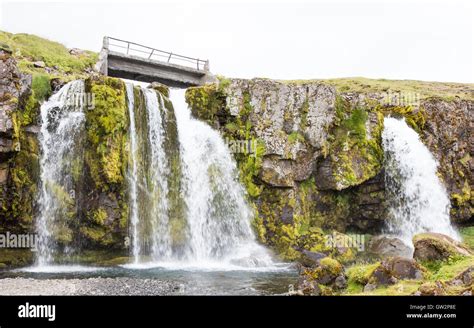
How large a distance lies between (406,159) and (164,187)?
15.9 m

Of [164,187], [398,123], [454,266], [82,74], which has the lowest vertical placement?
[454,266]

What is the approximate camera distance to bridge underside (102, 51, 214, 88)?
3272 centimetres

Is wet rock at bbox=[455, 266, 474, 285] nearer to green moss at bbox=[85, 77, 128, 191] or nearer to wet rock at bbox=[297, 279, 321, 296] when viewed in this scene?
wet rock at bbox=[297, 279, 321, 296]

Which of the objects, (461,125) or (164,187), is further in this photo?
(461,125)

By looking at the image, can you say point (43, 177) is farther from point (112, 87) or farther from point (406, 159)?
point (406, 159)

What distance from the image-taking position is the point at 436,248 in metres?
→ 13.7

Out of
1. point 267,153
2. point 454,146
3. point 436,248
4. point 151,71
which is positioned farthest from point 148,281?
point 454,146

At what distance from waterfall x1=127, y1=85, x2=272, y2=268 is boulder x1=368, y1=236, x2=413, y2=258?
6.65 m

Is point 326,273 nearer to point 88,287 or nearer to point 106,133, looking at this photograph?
point 88,287

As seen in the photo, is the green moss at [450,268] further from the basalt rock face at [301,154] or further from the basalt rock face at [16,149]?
the basalt rock face at [16,149]

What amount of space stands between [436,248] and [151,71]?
86.0ft

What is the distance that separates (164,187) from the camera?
23.4 meters

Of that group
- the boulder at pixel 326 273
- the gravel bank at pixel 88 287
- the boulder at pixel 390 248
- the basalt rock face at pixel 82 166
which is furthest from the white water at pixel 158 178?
the boulder at pixel 390 248
